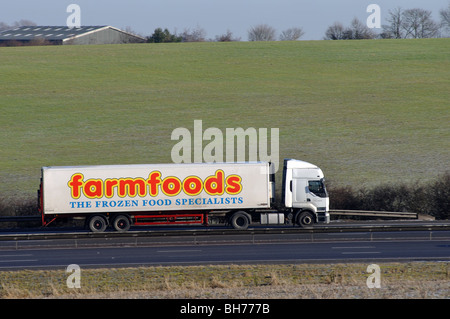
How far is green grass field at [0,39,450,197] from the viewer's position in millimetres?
42844

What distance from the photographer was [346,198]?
3450 centimetres

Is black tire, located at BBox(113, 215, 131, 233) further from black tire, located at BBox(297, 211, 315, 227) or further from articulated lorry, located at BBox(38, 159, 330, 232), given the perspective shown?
black tire, located at BBox(297, 211, 315, 227)

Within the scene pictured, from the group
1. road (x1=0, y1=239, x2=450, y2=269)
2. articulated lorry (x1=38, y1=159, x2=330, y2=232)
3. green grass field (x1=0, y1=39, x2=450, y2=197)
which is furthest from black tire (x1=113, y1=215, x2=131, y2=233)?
green grass field (x1=0, y1=39, x2=450, y2=197)

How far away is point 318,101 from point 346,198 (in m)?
23.1

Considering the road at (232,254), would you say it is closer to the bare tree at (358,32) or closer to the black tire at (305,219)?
the black tire at (305,219)

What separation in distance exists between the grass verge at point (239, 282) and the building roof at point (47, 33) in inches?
3443

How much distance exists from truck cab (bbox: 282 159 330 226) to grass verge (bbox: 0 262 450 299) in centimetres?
921

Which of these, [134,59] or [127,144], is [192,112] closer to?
[127,144]

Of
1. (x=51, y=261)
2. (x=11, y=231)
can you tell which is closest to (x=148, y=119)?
(x=11, y=231)

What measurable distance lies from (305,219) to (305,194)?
1168mm

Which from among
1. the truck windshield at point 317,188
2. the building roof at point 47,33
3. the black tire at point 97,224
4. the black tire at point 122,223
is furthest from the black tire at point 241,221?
the building roof at point 47,33

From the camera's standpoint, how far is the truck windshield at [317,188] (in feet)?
95.4

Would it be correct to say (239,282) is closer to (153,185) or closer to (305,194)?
(153,185)

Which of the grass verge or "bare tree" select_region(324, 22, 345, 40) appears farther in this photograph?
"bare tree" select_region(324, 22, 345, 40)
